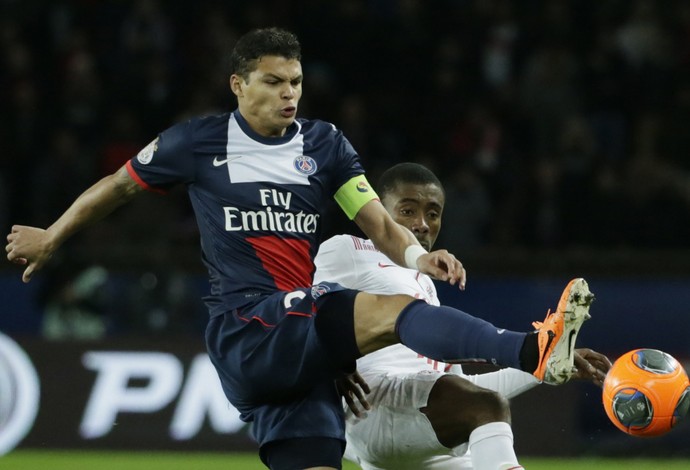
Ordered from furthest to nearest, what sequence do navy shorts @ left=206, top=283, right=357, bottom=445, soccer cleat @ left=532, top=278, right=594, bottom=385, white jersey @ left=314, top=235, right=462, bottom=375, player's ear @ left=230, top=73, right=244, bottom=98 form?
white jersey @ left=314, top=235, right=462, bottom=375 → player's ear @ left=230, top=73, right=244, bottom=98 → navy shorts @ left=206, top=283, right=357, bottom=445 → soccer cleat @ left=532, top=278, right=594, bottom=385

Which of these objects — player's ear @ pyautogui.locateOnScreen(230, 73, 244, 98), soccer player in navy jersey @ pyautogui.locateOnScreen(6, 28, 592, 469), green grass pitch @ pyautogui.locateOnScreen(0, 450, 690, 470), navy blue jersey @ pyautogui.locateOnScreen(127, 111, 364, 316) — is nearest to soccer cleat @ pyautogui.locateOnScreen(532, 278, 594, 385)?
soccer player in navy jersey @ pyautogui.locateOnScreen(6, 28, 592, 469)

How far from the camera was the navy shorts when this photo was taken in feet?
15.6

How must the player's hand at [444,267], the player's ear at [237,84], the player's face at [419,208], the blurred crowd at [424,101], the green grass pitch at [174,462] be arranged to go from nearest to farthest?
the player's hand at [444,267] → the player's ear at [237,84] → the player's face at [419,208] → the green grass pitch at [174,462] → the blurred crowd at [424,101]

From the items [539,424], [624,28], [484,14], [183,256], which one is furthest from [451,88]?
[539,424]

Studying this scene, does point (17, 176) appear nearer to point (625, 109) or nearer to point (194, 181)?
point (625, 109)

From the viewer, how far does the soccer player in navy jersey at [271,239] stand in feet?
15.7

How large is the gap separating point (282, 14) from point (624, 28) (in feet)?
10.9

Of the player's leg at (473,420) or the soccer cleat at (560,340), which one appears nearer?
the soccer cleat at (560,340)

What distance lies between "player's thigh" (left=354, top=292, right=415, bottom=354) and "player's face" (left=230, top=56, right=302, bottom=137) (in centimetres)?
90

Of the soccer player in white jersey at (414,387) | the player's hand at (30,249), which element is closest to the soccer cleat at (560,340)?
the soccer player in white jersey at (414,387)

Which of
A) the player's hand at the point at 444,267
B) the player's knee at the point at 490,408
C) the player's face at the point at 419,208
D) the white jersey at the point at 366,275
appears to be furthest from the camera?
the player's face at the point at 419,208

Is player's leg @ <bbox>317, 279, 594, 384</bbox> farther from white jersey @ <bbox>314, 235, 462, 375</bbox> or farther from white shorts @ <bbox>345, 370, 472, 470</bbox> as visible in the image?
white jersey @ <bbox>314, 235, 462, 375</bbox>

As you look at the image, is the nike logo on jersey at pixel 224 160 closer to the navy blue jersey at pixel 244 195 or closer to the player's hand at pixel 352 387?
the navy blue jersey at pixel 244 195

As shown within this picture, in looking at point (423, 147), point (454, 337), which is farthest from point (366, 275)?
point (423, 147)
